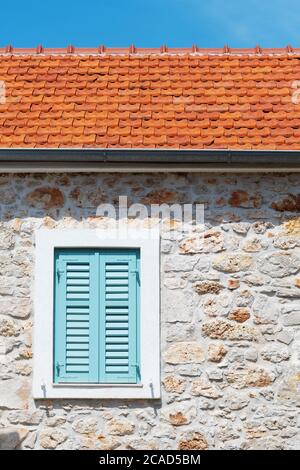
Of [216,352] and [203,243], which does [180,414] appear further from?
[203,243]

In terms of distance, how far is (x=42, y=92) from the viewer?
8867mm

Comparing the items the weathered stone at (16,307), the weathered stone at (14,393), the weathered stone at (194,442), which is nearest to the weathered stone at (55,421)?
the weathered stone at (14,393)

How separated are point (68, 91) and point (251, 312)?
329 centimetres

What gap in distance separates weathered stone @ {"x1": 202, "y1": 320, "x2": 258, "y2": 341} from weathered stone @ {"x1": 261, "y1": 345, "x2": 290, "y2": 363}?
0.57 feet

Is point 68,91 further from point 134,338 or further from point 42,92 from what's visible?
point 134,338

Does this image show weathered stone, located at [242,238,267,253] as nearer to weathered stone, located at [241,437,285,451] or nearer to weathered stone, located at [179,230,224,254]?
weathered stone, located at [179,230,224,254]

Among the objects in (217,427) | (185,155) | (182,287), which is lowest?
(217,427)

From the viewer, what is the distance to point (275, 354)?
300 inches

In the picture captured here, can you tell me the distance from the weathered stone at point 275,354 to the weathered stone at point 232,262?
0.82m

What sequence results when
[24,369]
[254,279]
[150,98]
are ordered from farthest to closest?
[150,98] → [254,279] → [24,369]

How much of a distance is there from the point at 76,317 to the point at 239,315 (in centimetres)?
160

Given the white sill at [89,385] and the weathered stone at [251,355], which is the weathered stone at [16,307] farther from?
the weathered stone at [251,355]

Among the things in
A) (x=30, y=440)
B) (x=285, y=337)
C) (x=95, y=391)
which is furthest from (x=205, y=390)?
(x=30, y=440)

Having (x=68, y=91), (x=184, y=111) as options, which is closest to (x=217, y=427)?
(x=184, y=111)
